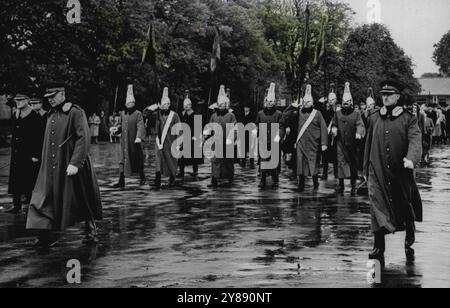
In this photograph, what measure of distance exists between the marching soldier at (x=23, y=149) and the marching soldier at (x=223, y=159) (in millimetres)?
5383

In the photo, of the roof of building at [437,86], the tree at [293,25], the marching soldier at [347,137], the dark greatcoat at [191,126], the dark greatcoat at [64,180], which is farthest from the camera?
the roof of building at [437,86]

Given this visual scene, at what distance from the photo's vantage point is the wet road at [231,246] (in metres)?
8.42

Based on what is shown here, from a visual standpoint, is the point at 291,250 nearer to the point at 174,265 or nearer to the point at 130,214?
the point at 174,265

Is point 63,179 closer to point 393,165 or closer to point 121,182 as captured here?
point 393,165

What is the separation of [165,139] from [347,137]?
421 cm

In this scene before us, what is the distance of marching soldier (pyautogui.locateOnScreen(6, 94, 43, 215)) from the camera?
1451 cm

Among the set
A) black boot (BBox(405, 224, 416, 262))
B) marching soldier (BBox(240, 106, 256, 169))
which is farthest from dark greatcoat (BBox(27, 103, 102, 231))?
marching soldier (BBox(240, 106, 256, 169))

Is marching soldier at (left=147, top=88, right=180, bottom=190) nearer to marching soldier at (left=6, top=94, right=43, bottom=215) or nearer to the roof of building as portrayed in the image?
marching soldier at (left=6, top=94, right=43, bottom=215)

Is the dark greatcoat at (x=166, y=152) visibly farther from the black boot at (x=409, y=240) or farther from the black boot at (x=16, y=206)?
the black boot at (x=409, y=240)

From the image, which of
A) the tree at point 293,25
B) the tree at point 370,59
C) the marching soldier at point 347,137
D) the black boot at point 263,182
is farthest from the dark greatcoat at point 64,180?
the tree at point 293,25

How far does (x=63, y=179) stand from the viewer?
1061 centimetres

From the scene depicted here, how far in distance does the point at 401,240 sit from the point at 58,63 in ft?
101

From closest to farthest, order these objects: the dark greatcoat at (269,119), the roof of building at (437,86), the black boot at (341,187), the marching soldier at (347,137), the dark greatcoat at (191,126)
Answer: the black boot at (341,187) → the marching soldier at (347,137) → the dark greatcoat at (269,119) → the dark greatcoat at (191,126) → the roof of building at (437,86)
